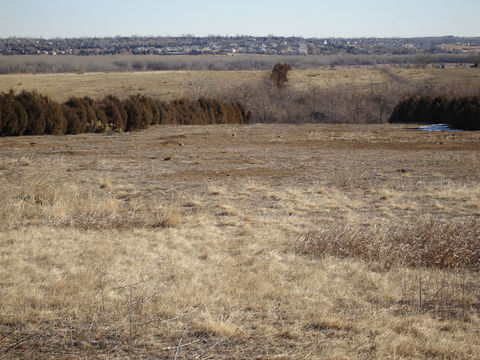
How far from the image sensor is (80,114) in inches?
867

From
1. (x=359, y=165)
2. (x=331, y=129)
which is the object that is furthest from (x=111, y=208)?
(x=331, y=129)

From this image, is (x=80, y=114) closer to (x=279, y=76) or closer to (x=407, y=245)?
(x=407, y=245)

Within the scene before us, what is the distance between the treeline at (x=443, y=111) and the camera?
81.0ft

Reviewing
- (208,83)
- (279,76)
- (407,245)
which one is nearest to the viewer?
(407,245)

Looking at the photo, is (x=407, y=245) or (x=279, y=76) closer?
(x=407, y=245)

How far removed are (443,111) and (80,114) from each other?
20949 millimetres

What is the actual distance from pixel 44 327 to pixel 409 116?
31.0 m

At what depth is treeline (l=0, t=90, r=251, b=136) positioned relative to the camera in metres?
19.5

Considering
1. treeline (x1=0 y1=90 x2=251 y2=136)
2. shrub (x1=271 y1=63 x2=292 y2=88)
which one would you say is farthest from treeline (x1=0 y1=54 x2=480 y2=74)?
treeline (x1=0 y1=90 x2=251 y2=136)

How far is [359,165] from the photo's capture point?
1391cm

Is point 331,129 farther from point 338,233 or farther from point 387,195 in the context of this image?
point 338,233

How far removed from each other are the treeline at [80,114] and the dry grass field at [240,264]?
7.76 m

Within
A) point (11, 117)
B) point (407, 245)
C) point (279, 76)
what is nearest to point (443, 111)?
point (11, 117)

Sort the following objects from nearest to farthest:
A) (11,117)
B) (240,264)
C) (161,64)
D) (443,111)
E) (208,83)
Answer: (240,264) < (11,117) < (443,111) < (208,83) < (161,64)
